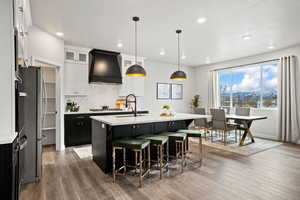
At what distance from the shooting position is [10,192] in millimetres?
1364

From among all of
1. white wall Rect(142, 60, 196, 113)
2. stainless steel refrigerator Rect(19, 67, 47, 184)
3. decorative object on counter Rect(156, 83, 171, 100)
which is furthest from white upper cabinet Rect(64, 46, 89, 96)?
decorative object on counter Rect(156, 83, 171, 100)

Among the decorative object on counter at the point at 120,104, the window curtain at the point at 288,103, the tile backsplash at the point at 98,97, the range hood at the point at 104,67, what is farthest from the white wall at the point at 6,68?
the window curtain at the point at 288,103

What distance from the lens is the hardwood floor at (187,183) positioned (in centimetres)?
217

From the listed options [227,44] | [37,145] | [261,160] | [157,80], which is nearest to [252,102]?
[227,44]

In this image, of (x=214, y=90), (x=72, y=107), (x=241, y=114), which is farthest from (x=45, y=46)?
(x=214, y=90)

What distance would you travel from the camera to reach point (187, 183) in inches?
98.0

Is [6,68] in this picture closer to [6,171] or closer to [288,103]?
[6,171]

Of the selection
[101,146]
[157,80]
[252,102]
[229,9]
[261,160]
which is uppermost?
[229,9]

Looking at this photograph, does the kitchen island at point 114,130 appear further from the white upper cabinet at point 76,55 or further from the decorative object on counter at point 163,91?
the decorative object on counter at point 163,91

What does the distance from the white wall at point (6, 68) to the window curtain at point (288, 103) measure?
6.35 m

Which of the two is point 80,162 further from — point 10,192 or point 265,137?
point 265,137

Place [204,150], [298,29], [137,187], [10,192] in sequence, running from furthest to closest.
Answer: [204,150] → [298,29] → [137,187] → [10,192]

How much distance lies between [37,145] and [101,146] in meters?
0.97

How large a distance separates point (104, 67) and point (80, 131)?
80.1 inches
